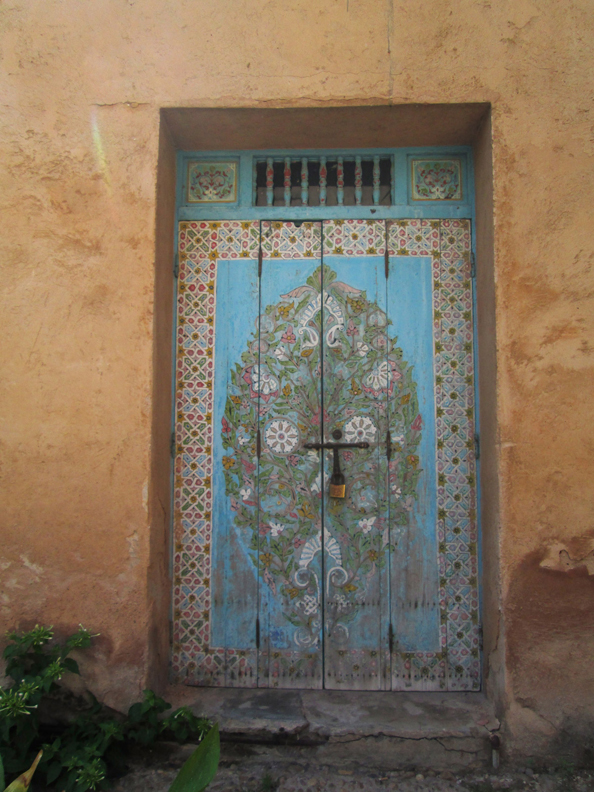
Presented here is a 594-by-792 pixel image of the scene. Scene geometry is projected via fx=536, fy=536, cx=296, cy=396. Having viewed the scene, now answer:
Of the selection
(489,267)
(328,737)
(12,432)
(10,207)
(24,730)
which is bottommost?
(328,737)

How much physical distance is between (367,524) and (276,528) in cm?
46

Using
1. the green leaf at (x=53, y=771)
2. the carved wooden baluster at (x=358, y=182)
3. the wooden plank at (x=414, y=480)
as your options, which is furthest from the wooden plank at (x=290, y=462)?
the green leaf at (x=53, y=771)

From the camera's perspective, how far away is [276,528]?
272 centimetres

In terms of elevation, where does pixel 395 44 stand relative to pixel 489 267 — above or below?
above

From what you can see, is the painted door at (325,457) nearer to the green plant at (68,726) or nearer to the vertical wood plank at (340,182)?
the vertical wood plank at (340,182)

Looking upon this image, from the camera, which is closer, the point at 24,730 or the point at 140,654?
the point at 24,730

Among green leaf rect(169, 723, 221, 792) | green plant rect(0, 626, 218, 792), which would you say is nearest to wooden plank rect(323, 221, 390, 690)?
green plant rect(0, 626, 218, 792)

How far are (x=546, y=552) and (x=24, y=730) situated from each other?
2274 mm

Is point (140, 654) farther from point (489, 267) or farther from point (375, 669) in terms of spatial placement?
point (489, 267)

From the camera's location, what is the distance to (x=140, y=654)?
2.40 m

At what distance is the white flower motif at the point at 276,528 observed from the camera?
8.93 feet

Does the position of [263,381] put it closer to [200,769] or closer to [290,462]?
[290,462]

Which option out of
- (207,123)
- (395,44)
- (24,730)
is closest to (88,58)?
(207,123)

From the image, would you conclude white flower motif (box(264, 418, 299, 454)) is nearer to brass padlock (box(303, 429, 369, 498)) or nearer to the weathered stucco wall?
brass padlock (box(303, 429, 369, 498))
